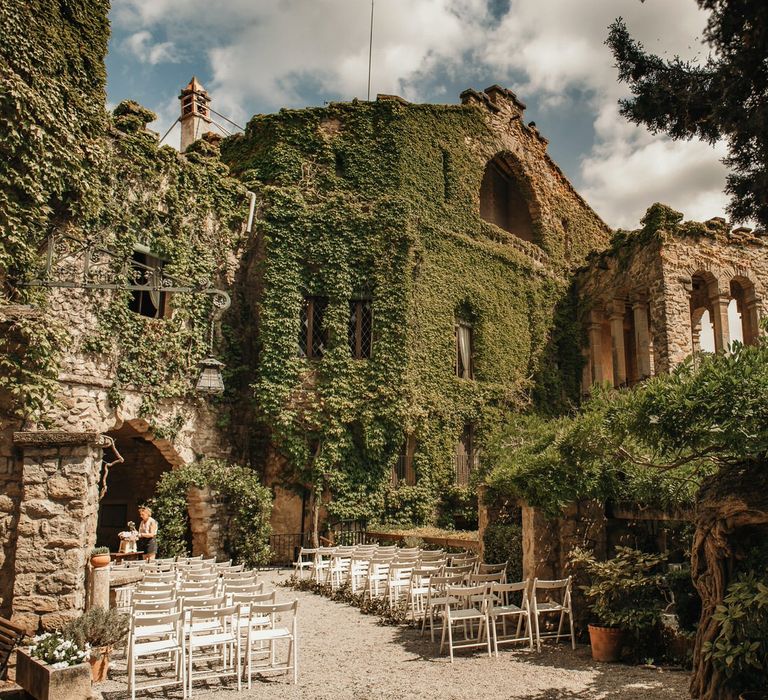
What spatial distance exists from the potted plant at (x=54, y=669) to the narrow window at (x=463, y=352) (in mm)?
13487

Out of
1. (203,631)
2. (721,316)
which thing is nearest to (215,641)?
(203,631)

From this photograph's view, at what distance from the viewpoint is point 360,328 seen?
1670cm

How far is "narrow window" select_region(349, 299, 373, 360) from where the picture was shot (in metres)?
16.7

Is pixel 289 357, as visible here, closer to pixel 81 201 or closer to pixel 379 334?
pixel 379 334

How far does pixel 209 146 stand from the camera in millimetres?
16062

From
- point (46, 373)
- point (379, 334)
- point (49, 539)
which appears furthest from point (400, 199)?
point (49, 539)

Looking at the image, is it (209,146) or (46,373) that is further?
(209,146)

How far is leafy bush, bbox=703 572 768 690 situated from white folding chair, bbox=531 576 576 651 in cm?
275

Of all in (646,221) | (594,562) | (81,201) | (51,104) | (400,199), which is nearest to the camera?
(594,562)

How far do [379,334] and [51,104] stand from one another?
27.4 feet

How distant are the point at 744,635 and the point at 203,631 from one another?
16.1ft

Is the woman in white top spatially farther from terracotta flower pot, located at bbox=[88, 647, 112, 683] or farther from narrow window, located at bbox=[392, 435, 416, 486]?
narrow window, located at bbox=[392, 435, 416, 486]

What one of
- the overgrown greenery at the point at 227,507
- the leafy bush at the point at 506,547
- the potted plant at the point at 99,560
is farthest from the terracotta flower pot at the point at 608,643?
the overgrown greenery at the point at 227,507

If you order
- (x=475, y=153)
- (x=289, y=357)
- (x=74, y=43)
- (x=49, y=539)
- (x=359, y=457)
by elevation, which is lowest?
(x=49, y=539)
